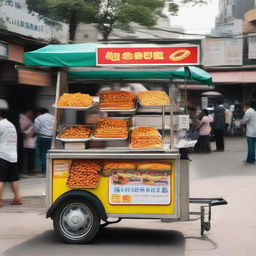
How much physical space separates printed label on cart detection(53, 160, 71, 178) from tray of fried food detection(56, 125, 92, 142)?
0.28m

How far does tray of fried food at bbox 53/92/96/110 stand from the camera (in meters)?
7.07

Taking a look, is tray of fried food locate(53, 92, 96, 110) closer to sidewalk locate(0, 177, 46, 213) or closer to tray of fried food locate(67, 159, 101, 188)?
tray of fried food locate(67, 159, 101, 188)

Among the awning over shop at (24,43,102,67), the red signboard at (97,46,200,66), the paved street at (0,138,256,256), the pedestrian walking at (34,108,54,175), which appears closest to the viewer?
the paved street at (0,138,256,256)

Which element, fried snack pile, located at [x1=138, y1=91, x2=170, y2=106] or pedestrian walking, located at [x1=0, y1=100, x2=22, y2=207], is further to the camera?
pedestrian walking, located at [x1=0, y1=100, x2=22, y2=207]

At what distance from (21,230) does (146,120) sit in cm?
241

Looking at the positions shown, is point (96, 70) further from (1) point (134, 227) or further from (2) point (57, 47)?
(1) point (134, 227)

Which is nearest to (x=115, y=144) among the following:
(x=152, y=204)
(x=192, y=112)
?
(x=152, y=204)

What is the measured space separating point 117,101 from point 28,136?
6.69 meters

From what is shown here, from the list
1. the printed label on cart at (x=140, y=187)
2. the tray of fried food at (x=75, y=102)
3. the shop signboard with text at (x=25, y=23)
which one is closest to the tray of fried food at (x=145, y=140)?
the printed label on cart at (x=140, y=187)

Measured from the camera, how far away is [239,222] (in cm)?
848

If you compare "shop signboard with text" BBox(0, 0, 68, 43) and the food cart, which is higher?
"shop signboard with text" BBox(0, 0, 68, 43)

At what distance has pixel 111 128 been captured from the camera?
23.7 feet

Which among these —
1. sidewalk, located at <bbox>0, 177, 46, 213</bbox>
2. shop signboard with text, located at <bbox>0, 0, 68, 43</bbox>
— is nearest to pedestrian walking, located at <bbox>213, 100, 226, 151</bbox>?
shop signboard with text, located at <bbox>0, 0, 68, 43</bbox>

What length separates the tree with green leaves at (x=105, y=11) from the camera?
61.7 ft
